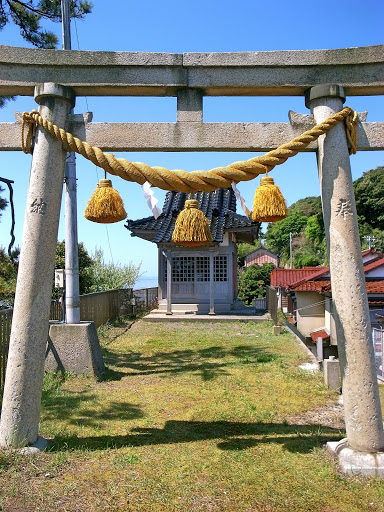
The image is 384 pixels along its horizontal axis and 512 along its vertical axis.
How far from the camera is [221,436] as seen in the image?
4875mm

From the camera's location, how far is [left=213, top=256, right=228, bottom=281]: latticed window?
19.2m

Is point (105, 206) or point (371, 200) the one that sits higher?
point (371, 200)

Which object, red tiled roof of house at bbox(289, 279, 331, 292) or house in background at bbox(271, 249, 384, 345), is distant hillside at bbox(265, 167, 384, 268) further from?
red tiled roof of house at bbox(289, 279, 331, 292)

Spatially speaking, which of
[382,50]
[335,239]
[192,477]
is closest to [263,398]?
[192,477]

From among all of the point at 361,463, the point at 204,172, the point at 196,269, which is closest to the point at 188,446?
the point at 361,463

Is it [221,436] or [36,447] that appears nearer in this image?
[36,447]

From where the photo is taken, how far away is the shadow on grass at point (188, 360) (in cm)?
833

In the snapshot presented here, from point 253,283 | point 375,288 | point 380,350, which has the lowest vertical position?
point 380,350

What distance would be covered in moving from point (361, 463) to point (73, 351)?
550 cm

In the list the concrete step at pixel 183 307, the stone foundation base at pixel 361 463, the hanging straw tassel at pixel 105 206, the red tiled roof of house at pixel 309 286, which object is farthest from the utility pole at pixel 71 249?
the concrete step at pixel 183 307

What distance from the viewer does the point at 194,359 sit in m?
9.64

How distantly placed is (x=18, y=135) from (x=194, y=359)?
21.9 ft

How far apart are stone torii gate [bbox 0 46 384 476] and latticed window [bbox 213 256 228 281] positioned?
1485 cm

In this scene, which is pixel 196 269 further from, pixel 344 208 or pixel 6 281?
pixel 344 208
